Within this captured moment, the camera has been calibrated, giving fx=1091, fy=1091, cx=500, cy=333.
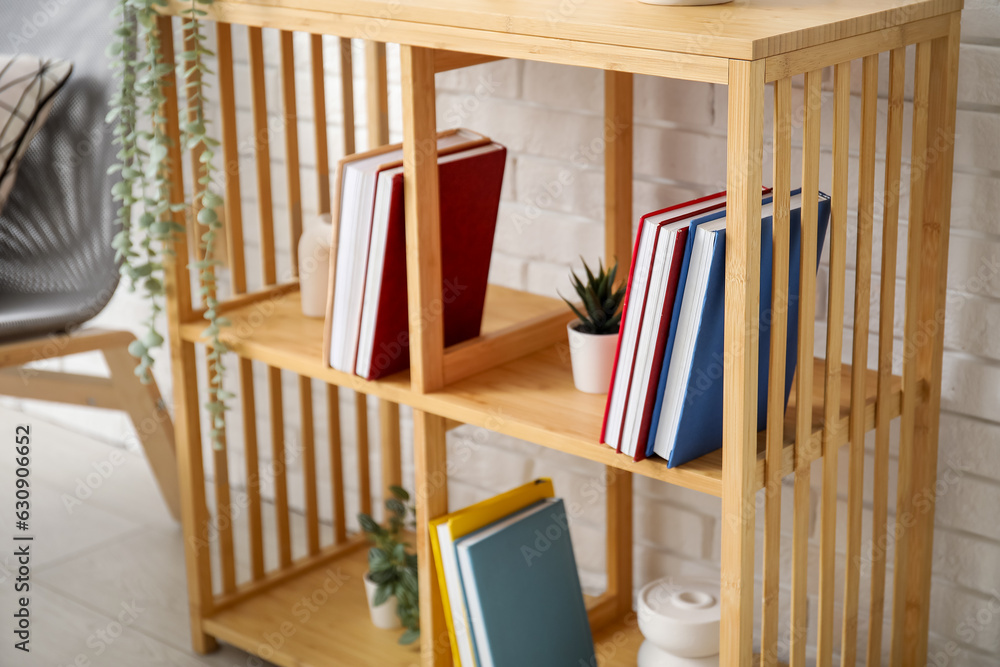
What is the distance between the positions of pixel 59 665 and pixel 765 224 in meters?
1.17

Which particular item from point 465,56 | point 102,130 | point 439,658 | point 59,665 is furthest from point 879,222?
point 59,665

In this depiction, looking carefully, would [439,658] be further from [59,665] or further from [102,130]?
[102,130]

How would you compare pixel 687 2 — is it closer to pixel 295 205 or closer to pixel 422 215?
pixel 422 215

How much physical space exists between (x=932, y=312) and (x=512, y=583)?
0.55 meters

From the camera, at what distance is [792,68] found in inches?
35.3

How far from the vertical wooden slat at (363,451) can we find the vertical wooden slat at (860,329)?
2.69 feet

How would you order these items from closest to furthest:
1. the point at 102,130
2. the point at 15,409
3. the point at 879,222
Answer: the point at 879,222 → the point at 102,130 → the point at 15,409

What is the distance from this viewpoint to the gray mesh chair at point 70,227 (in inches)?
64.1

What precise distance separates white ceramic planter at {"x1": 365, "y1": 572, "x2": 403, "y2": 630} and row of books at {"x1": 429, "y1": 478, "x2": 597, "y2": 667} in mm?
248

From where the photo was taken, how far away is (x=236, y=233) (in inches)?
58.5

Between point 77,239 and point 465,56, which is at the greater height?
point 465,56

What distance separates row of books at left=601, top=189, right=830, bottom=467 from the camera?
37.8 inches

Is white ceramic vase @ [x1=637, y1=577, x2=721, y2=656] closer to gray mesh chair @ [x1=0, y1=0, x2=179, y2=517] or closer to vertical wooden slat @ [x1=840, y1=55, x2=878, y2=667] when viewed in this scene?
vertical wooden slat @ [x1=840, y1=55, x2=878, y2=667]

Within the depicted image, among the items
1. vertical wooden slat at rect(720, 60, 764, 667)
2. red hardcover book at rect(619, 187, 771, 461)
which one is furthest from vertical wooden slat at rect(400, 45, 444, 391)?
vertical wooden slat at rect(720, 60, 764, 667)
